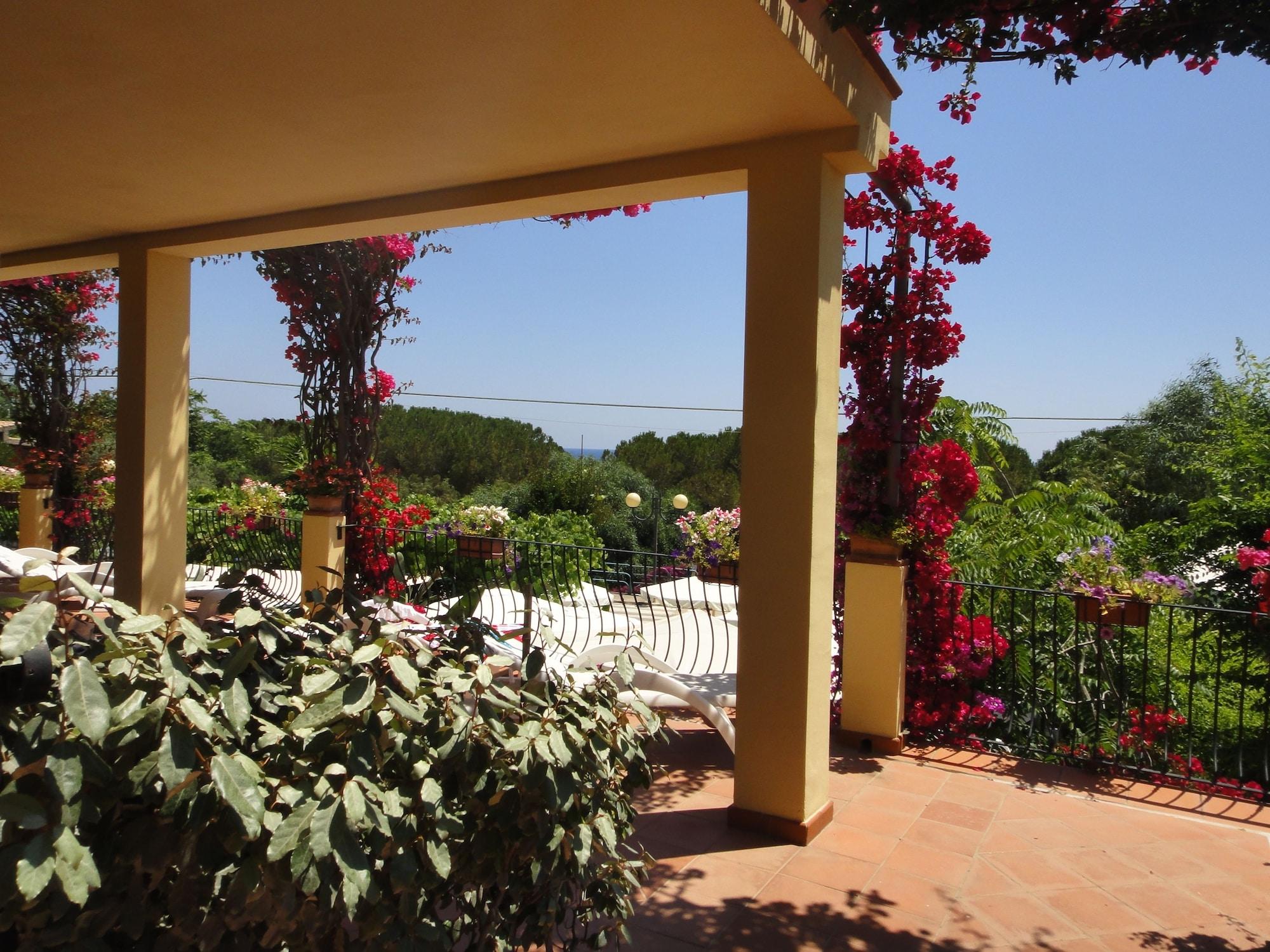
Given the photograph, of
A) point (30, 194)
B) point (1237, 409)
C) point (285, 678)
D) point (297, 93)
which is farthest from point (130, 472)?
point (1237, 409)

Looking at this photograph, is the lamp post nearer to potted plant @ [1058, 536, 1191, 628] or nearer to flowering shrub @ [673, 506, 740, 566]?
flowering shrub @ [673, 506, 740, 566]

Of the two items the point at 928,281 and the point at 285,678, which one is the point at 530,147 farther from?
the point at 285,678

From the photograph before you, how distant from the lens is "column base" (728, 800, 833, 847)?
123 inches

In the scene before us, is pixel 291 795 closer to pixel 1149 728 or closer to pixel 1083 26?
pixel 1083 26

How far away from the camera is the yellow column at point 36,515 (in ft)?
26.1

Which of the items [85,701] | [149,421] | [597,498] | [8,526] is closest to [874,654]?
[85,701]

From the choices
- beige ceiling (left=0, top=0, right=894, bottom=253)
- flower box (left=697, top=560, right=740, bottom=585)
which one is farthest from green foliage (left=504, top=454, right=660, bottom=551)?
beige ceiling (left=0, top=0, right=894, bottom=253)

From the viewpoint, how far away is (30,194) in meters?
4.23

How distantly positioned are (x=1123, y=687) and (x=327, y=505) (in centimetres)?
541

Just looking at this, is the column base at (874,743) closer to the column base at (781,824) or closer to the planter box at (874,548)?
the planter box at (874,548)

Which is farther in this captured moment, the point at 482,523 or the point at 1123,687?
the point at 482,523

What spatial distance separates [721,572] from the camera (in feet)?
18.0

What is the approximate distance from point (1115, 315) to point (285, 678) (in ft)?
133

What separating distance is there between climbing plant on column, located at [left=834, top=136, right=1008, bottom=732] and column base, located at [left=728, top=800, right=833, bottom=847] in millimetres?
1301
